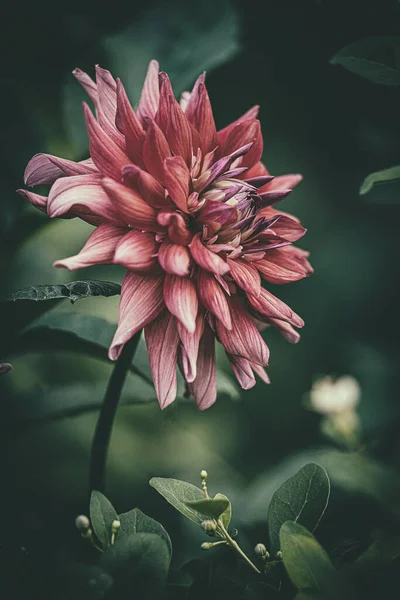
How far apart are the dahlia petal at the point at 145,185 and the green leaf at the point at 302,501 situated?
8.1 inches

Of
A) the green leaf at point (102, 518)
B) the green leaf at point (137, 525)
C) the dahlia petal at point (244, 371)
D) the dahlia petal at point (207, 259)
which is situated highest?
the dahlia petal at point (207, 259)

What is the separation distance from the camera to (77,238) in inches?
30.9

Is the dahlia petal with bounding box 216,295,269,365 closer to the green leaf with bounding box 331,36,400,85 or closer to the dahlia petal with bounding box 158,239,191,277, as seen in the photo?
the dahlia petal with bounding box 158,239,191,277

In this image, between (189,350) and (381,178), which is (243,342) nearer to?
(189,350)

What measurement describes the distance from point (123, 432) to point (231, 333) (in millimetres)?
390

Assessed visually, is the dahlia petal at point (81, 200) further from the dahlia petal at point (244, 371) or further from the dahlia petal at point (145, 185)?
the dahlia petal at point (244, 371)

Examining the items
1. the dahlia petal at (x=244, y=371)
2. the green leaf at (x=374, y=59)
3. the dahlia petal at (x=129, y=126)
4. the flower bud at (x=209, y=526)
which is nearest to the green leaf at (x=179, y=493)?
the flower bud at (x=209, y=526)

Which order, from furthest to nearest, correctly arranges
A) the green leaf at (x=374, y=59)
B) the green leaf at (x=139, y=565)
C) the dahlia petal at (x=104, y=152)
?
1. the green leaf at (x=374, y=59)
2. the dahlia petal at (x=104, y=152)
3. the green leaf at (x=139, y=565)

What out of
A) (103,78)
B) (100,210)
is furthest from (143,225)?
(103,78)

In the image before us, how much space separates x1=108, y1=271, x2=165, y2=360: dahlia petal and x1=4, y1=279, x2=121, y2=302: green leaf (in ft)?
0.08

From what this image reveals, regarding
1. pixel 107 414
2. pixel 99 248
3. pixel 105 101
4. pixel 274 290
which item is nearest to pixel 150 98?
pixel 105 101

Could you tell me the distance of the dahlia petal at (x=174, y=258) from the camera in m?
0.36

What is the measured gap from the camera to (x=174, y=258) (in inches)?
14.7

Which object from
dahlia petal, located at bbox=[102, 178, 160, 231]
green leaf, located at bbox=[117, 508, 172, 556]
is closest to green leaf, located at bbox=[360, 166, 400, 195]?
dahlia petal, located at bbox=[102, 178, 160, 231]
